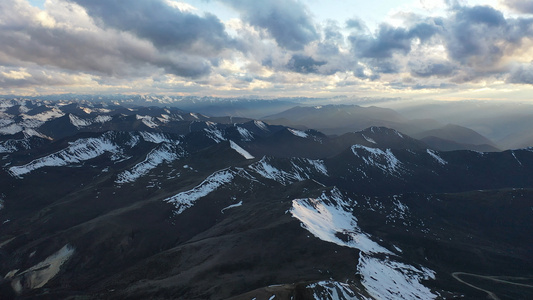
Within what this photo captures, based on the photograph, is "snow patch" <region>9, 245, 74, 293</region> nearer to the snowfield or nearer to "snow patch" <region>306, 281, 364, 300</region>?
the snowfield

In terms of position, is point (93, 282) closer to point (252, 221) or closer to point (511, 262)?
point (252, 221)

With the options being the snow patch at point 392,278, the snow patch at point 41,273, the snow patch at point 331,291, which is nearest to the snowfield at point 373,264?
the snow patch at point 392,278

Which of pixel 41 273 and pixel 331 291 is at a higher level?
pixel 331 291

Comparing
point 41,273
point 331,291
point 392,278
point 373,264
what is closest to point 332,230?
point 373,264

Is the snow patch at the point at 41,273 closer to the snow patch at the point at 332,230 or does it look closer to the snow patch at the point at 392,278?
the snow patch at the point at 332,230

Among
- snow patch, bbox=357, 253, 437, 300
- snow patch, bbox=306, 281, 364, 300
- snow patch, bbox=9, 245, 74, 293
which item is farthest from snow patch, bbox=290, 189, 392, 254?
snow patch, bbox=9, 245, 74, 293

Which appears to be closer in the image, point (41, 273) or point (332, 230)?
point (41, 273)

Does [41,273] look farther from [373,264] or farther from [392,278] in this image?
[392,278]

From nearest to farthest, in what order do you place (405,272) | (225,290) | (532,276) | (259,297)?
(259,297)
(225,290)
(405,272)
(532,276)

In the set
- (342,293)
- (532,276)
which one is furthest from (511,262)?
(342,293)

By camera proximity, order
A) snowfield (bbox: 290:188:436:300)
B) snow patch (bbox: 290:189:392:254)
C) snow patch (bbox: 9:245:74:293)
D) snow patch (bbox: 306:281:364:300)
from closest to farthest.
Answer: snow patch (bbox: 306:281:364:300), snowfield (bbox: 290:188:436:300), snow patch (bbox: 9:245:74:293), snow patch (bbox: 290:189:392:254)

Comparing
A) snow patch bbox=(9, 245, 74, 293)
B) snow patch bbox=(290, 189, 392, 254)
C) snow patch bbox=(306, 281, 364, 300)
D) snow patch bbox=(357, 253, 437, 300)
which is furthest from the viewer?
snow patch bbox=(290, 189, 392, 254)
